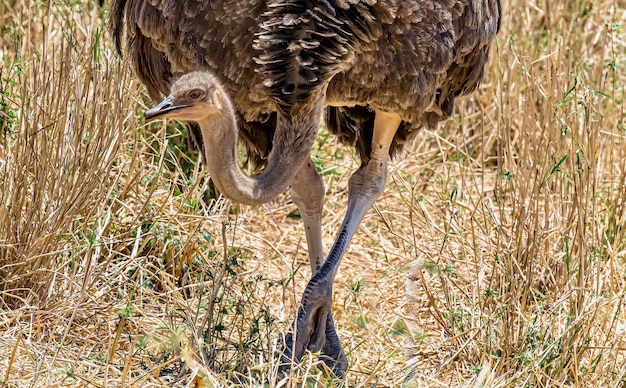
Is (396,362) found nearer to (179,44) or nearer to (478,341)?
(478,341)

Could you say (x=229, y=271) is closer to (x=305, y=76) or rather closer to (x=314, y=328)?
(x=314, y=328)

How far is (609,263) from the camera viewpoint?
596 cm

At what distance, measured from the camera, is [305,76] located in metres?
4.94

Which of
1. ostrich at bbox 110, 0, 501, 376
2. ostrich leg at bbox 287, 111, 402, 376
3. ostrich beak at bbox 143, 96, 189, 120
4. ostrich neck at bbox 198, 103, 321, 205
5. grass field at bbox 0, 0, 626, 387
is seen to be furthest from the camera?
ostrich leg at bbox 287, 111, 402, 376

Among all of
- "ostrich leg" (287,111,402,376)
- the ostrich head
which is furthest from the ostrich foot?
the ostrich head

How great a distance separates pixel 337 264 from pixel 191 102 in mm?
1333

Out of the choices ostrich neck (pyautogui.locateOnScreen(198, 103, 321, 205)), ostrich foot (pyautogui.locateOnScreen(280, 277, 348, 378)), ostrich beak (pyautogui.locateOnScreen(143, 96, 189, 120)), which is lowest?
ostrich foot (pyautogui.locateOnScreen(280, 277, 348, 378))

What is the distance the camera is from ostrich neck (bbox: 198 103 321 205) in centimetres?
452

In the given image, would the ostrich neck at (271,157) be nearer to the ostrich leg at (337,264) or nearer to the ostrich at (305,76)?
the ostrich at (305,76)

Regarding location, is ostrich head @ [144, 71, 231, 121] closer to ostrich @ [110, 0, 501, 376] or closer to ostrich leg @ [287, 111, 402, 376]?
ostrich @ [110, 0, 501, 376]

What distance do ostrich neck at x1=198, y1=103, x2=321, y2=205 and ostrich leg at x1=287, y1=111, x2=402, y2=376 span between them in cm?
63

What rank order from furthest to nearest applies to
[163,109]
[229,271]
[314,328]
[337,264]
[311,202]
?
1. [311,202]
2. [229,271]
3. [337,264]
4. [314,328]
5. [163,109]

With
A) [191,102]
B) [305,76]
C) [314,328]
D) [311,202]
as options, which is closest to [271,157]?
[305,76]

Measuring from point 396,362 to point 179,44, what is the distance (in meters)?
1.77
